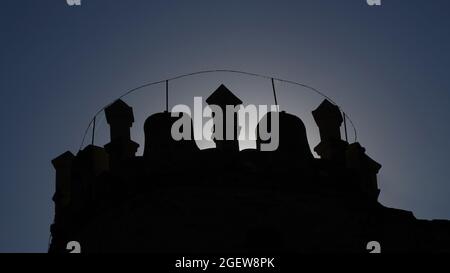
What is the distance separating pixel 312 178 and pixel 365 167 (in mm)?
1692

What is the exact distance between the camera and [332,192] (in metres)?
16.5

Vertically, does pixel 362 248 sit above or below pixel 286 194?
below

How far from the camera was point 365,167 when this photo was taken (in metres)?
17.7

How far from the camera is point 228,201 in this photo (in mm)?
15789

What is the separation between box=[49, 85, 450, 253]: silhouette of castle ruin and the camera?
1542 centimetres

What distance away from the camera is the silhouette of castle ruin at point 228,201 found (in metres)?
15.4
